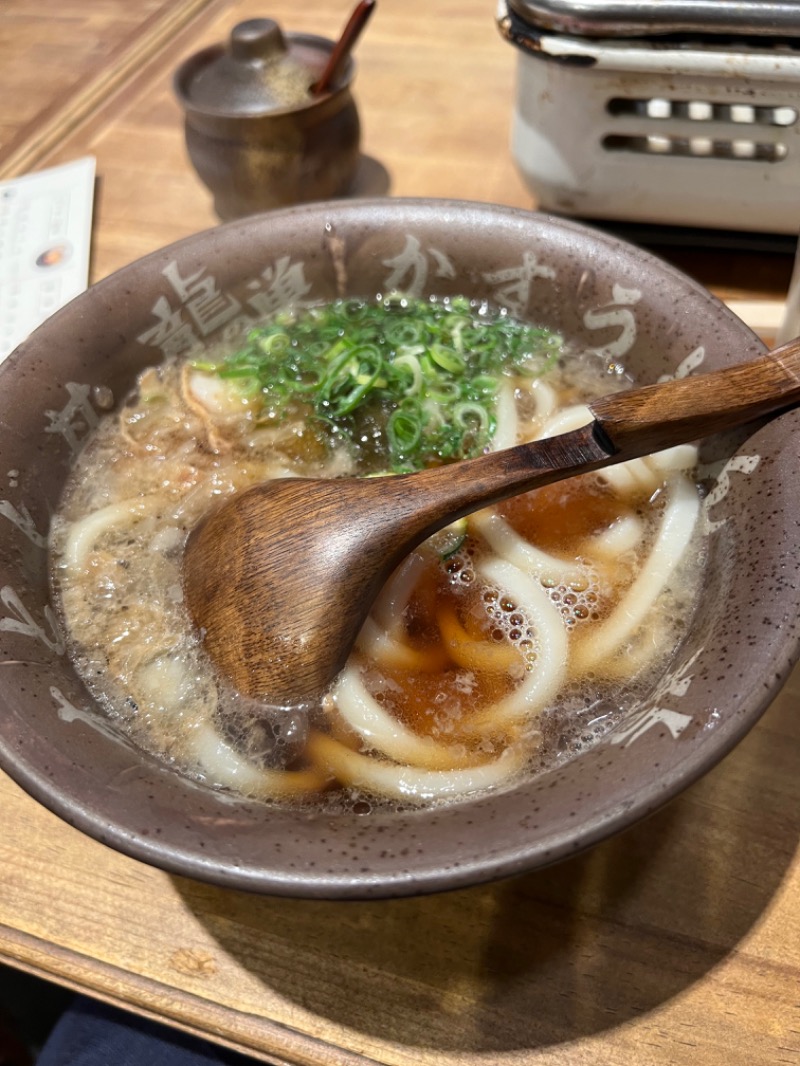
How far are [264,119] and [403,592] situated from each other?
104 cm

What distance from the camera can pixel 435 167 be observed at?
193cm

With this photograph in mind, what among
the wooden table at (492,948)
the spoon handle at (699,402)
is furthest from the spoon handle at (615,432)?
the wooden table at (492,948)

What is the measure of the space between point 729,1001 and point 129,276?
1237 mm

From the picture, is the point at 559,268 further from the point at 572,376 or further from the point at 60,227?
the point at 60,227

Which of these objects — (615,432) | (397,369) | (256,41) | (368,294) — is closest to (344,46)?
(256,41)

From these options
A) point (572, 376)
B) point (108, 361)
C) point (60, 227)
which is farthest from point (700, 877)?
point (60, 227)

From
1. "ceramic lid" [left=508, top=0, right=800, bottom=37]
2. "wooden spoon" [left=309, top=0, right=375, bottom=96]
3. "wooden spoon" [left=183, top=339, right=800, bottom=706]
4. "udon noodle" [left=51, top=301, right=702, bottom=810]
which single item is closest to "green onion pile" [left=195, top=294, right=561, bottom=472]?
"udon noodle" [left=51, top=301, right=702, bottom=810]

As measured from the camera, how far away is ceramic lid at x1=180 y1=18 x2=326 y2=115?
5.24 feet

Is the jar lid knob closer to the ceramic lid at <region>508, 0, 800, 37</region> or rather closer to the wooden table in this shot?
the ceramic lid at <region>508, 0, 800, 37</region>

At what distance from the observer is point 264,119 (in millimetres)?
1538

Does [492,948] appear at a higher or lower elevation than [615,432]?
lower

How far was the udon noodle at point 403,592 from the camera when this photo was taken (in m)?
0.92

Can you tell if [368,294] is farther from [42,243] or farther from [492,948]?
[492,948]

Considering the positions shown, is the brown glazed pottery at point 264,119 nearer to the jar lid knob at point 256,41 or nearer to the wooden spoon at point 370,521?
the jar lid knob at point 256,41
